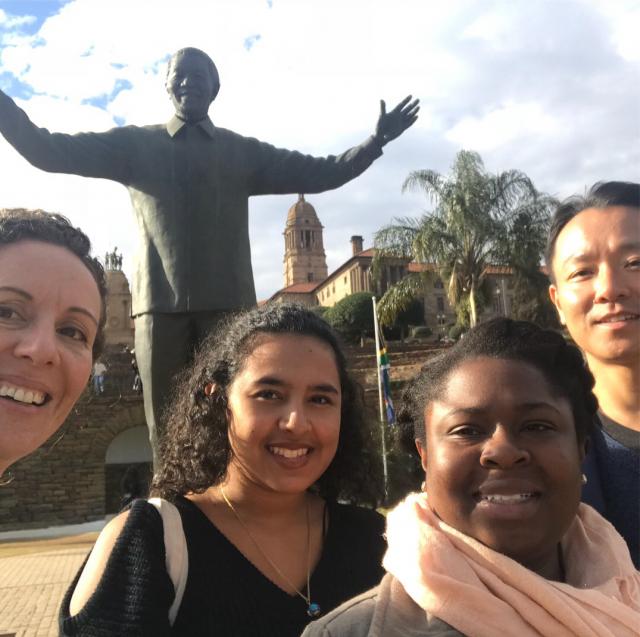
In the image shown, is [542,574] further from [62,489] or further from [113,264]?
[113,264]

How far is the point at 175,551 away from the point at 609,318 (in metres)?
1.28

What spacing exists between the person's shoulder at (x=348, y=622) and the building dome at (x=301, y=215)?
3626 inches

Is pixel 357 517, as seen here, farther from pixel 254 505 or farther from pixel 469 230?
pixel 469 230

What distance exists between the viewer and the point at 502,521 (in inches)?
50.9

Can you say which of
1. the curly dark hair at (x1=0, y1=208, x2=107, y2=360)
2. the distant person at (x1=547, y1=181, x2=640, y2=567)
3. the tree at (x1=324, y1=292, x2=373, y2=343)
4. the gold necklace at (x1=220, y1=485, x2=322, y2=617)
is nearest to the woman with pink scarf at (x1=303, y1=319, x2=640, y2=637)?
the distant person at (x1=547, y1=181, x2=640, y2=567)

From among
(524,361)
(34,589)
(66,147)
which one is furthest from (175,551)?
(34,589)

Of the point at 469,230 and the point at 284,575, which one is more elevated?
the point at 469,230

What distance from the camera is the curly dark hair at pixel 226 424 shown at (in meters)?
2.07

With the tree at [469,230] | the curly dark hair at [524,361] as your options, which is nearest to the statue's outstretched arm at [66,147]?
the curly dark hair at [524,361]

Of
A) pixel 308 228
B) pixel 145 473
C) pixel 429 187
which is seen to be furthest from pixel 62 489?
pixel 308 228

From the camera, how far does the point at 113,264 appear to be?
4312 cm

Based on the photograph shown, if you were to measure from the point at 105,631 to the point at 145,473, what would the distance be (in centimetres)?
2273

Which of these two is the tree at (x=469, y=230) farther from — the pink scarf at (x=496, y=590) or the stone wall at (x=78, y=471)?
the pink scarf at (x=496, y=590)

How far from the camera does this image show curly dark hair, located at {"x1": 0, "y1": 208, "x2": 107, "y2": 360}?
1765mm
